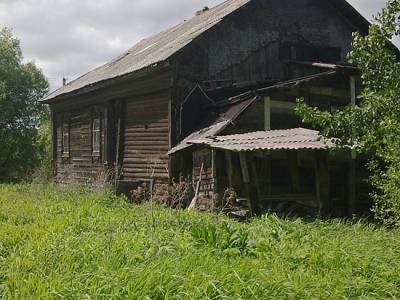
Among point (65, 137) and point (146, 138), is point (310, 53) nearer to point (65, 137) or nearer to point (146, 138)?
point (146, 138)

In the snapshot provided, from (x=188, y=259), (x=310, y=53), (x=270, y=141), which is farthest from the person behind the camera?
(x=310, y=53)

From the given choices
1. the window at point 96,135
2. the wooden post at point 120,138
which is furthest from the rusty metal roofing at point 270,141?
the window at point 96,135

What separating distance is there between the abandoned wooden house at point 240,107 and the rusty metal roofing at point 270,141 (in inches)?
0.9

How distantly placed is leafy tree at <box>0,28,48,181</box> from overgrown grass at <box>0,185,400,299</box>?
70.9 ft

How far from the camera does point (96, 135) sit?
671 inches

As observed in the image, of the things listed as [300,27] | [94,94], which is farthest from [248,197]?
[94,94]

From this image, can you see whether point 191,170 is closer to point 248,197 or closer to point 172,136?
point 172,136

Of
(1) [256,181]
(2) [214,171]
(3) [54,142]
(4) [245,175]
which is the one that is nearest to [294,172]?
(1) [256,181]

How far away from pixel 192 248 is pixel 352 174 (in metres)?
6.70

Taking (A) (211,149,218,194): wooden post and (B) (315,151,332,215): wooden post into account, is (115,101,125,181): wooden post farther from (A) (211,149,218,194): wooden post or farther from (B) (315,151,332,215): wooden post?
(B) (315,151,332,215): wooden post

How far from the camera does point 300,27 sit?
1502 centimetres

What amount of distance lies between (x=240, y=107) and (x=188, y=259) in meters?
6.60

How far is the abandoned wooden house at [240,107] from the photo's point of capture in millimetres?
10125

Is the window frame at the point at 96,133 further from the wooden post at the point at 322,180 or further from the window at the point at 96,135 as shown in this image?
the wooden post at the point at 322,180
